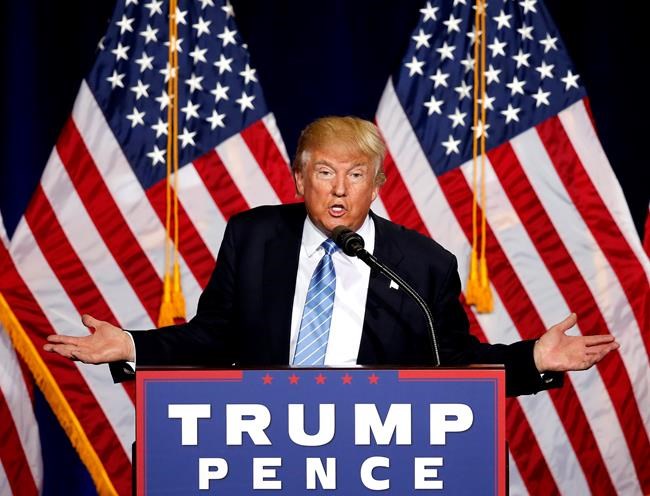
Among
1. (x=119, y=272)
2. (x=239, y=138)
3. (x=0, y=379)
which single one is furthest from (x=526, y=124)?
(x=0, y=379)

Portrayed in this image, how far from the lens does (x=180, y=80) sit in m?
3.82

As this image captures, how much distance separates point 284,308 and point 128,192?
5.19 ft

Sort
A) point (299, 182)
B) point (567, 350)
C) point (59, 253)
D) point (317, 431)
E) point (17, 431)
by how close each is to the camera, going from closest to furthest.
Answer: point (317, 431)
point (567, 350)
point (299, 182)
point (59, 253)
point (17, 431)

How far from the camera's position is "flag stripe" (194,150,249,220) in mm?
3799

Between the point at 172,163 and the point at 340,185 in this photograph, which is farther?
the point at 172,163

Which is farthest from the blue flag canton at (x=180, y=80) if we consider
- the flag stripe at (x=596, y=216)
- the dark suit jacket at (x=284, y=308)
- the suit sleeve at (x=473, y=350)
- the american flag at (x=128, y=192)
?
the suit sleeve at (x=473, y=350)

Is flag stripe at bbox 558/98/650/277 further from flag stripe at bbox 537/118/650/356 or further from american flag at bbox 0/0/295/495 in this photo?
american flag at bbox 0/0/295/495

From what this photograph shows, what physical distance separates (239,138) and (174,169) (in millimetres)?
251

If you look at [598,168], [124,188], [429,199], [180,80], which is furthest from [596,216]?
[124,188]

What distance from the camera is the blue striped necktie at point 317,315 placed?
7.44 feet

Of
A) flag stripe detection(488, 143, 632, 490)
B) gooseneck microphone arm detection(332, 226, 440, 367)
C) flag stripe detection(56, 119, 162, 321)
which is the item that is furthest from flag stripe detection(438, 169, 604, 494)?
gooseneck microphone arm detection(332, 226, 440, 367)

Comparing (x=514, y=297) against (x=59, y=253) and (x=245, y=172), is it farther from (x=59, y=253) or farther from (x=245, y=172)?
(x=59, y=253)

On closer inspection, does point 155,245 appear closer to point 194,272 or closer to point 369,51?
point 194,272

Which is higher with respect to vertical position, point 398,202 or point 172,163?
point 172,163
